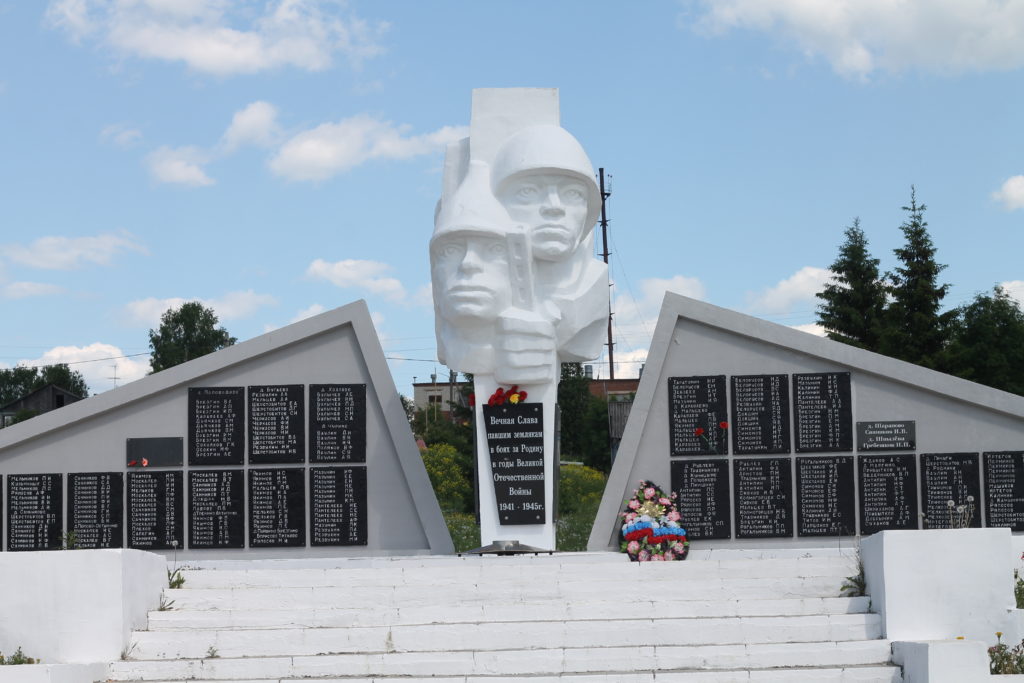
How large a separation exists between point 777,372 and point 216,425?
660 centimetres

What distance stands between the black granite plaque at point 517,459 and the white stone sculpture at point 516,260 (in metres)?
0.39

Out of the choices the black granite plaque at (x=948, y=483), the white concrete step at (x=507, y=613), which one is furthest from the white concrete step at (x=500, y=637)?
the black granite plaque at (x=948, y=483)

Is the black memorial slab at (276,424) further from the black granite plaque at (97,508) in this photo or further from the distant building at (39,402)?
the distant building at (39,402)

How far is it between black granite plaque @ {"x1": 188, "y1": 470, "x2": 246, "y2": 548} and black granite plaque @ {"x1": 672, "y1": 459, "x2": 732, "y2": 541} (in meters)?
5.07

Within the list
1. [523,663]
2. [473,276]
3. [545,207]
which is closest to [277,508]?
[473,276]

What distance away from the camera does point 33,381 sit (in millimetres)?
65062

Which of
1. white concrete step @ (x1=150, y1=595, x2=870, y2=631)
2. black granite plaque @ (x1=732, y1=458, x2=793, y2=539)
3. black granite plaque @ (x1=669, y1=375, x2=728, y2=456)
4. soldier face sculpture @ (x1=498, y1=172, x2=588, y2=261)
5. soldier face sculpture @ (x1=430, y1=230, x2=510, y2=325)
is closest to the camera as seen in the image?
white concrete step @ (x1=150, y1=595, x2=870, y2=631)

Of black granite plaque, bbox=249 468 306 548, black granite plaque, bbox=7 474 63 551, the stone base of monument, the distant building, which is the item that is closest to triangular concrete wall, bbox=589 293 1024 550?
black granite plaque, bbox=249 468 306 548

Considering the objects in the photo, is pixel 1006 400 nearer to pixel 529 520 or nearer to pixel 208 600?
pixel 529 520

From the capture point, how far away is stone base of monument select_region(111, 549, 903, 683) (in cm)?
847

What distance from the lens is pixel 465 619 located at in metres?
9.16

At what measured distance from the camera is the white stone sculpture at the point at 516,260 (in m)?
12.9

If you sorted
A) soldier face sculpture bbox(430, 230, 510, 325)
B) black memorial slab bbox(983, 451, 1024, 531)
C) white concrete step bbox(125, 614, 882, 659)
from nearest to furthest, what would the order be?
white concrete step bbox(125, 614, 882, 659), soldier face sculpture bbox(430, 230, 510, 325), black memorial slab bbox(983, 451, 1024, 531)

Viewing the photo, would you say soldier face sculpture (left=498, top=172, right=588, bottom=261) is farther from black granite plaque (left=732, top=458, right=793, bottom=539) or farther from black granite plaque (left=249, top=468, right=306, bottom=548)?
black granite plaque (left=249, top=468, right=306, bottom=548)
